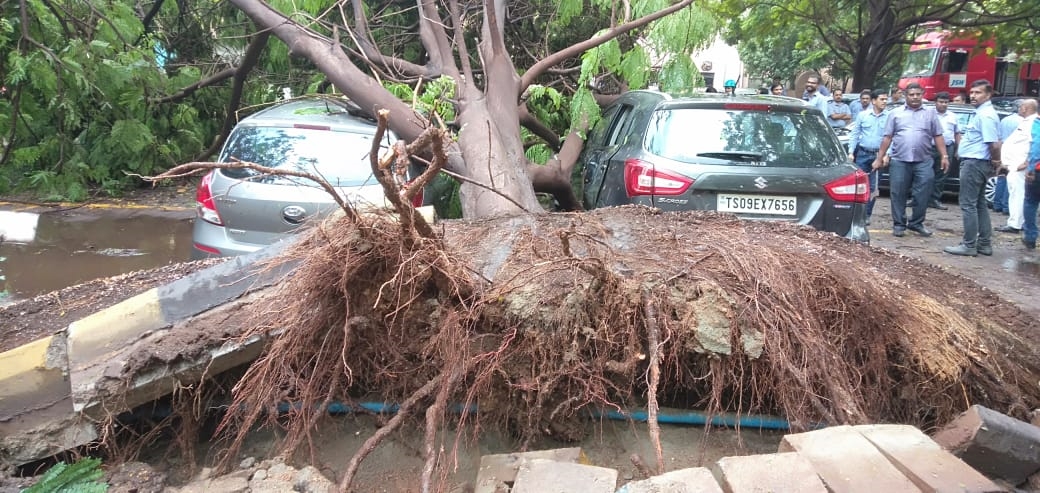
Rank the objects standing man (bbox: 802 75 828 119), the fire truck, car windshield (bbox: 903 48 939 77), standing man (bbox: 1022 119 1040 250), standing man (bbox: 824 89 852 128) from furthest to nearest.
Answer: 1. car windshield (bbox: 903 48 939 77)
2. the fire truck
3. standing man (bbox: 802 75 828 119)
4. standing man (bbox: 824 89 852 128)
5. standing man (bbox: 1022 119 1040 250)

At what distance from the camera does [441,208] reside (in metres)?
6.32

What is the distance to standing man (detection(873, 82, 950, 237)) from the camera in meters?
7.53

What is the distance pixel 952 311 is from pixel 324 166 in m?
4.07

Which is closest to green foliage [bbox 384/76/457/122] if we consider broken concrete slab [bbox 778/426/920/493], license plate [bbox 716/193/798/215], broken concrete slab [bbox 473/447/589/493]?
license plate [bbox 716/193/798/215]

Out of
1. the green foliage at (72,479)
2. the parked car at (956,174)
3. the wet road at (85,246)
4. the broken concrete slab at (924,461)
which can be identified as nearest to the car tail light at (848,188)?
the broken concrete slab at (924,461)

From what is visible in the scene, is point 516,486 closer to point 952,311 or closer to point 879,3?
point 952,311

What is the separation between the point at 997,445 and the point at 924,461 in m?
0.54

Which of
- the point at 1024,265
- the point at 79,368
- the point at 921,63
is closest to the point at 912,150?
the point at 1024,265

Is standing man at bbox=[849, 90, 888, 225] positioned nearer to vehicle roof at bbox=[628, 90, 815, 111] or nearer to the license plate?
vehicle roof at bbox=[628, 90, 815, 111]

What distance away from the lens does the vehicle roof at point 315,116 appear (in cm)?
527

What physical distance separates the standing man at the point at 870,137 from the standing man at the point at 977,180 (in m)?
1.38

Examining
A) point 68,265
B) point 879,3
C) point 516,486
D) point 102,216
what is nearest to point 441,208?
point 68,265

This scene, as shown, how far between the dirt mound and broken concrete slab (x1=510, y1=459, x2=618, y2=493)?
0.93ft

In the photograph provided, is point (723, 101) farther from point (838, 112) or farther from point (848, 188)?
point (838, 112)
